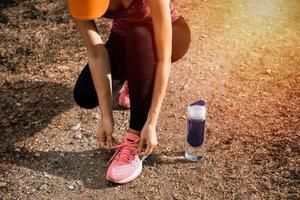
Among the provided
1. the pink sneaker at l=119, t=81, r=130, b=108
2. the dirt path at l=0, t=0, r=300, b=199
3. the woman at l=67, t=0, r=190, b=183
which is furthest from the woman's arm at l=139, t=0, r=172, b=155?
the pink sneaker at l=119, t=81, r=130, b=108

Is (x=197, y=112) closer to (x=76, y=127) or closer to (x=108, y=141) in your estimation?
(x=108, y=141)

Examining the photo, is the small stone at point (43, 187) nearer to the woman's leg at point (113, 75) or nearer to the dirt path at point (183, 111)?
the dirt path at point (183, 111)

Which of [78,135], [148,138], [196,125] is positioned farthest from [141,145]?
[78,135]

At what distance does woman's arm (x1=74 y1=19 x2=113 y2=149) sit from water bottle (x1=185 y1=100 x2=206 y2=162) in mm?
452

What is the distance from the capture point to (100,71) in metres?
2.79

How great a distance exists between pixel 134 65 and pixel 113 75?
0.40 metres

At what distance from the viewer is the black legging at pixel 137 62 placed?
106 inches

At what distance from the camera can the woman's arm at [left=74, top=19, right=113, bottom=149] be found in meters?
2.77

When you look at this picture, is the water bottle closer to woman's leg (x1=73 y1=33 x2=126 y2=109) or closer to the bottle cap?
the bottle cap

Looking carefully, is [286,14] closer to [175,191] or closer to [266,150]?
[266,150]

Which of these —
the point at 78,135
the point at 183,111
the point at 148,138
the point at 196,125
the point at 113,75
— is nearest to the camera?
the point at 148,138

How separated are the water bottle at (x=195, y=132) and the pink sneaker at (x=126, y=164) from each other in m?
0.30

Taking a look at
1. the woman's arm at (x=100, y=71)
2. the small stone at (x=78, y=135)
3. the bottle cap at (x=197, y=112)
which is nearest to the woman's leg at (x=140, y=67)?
the woman's arm at (x=100, y=71)

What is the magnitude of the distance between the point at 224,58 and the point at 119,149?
1.34m
